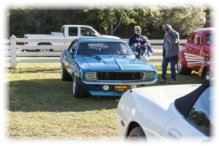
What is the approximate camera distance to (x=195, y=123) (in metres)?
3.66

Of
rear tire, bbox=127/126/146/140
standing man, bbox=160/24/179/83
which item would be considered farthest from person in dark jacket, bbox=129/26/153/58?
rear tire, bbox=127/126/146/140

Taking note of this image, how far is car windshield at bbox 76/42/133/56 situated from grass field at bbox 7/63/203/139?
1066 mm

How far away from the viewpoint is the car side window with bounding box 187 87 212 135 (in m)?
3.54

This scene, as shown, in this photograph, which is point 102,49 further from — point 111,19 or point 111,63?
point 111,19

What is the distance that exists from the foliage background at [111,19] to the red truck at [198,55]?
16897mm

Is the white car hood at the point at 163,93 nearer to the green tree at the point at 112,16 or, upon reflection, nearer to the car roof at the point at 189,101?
the car roof at the point at 189,101

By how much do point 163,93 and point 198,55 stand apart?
25.9ft

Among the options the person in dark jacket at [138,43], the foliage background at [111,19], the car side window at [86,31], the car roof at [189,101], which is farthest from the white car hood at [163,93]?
the foliage background at [111,19]

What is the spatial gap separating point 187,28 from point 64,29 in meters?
13.2

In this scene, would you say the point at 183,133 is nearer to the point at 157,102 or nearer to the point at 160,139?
the point at 160,139

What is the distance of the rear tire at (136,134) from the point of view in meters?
4.32

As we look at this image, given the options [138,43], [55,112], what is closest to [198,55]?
[138,43]

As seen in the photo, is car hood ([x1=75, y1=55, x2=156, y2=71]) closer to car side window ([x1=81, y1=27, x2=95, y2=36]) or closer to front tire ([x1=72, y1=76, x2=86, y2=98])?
front tire ([x1=72, y1=76, x2=86, y2=98])

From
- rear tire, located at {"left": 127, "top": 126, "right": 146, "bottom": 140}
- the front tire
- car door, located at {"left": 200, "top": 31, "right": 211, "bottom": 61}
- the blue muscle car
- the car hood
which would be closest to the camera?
rear tire, located at {"left": 127, "top": 126, "right": 146, "bottom": 140}
